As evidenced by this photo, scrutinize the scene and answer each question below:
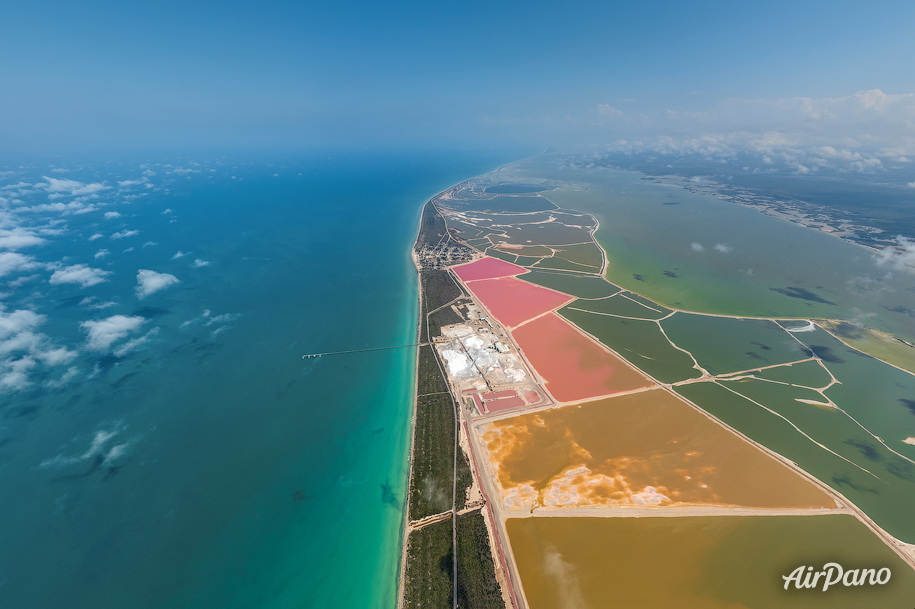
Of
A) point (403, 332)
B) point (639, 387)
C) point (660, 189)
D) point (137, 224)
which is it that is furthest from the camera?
point (660, 189)

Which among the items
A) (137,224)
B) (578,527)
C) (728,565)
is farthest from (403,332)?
(137,224)

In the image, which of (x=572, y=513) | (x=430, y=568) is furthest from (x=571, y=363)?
(x=430, y=568)

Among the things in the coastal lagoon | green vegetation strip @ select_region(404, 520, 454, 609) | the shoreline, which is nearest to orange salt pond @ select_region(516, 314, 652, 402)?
the shoreline

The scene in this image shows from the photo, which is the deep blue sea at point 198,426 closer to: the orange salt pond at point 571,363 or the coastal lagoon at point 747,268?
the orange salt pond at point 571,363

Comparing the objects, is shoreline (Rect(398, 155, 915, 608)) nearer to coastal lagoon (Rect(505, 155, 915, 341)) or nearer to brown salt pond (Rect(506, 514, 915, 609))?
brown salt pond (Rect(506, 514, 915, 609))

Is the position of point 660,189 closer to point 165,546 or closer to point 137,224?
point 165,546

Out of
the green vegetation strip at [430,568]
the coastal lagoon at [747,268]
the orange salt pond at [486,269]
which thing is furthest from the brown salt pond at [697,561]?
the orange salt pond at [486,269]
